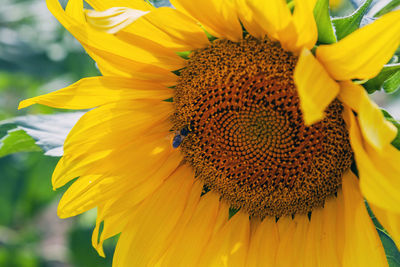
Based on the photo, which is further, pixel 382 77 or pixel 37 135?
pixel 37 135

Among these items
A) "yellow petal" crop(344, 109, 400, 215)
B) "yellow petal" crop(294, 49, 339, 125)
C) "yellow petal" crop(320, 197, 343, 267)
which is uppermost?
"yellow petal" crop(294, 49, 339, 125)

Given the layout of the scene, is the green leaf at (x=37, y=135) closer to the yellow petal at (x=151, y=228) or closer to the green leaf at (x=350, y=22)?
the yellow petal at (x=151, y=228)

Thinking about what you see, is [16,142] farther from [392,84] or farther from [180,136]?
[392,84]

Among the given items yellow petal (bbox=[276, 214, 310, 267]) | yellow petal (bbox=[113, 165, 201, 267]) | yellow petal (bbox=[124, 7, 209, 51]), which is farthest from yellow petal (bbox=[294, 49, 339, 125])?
yellow petal (bbox=[113, 165, 201, 267])

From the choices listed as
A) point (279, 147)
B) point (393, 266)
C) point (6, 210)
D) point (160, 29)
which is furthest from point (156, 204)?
point (6, 210)

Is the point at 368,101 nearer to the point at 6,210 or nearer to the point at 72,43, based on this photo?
the point at 72,43

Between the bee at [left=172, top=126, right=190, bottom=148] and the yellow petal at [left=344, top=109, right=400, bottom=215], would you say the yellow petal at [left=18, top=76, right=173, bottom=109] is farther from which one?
the yellow petal at [left=344, top=109, right=400, bottom=215]

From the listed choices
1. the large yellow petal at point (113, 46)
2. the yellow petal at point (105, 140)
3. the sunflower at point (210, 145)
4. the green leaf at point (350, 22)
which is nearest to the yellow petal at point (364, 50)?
the sunflower at point (210, 145)

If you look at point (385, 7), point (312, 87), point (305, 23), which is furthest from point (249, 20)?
point (385, 7)
